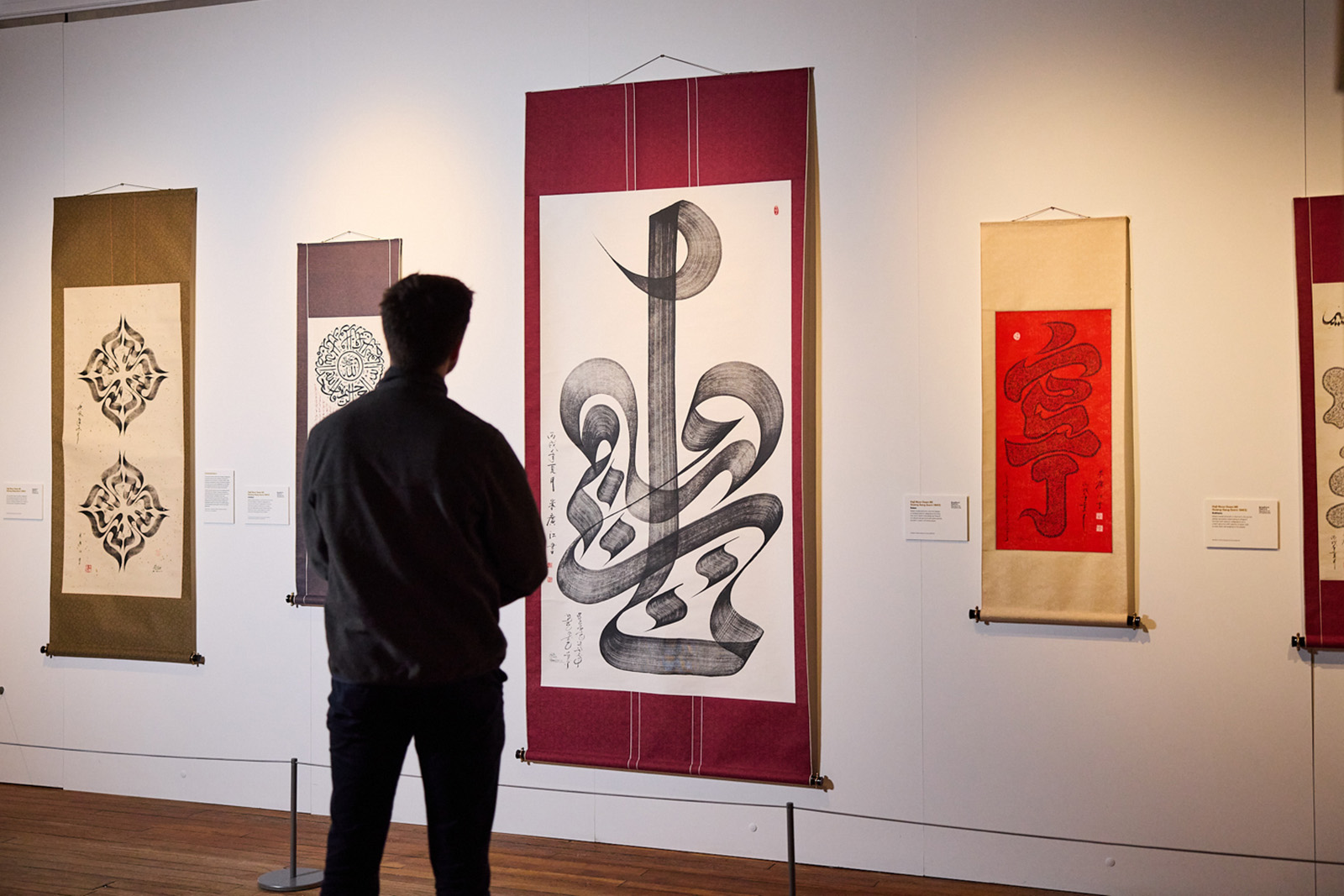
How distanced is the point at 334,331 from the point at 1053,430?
8.87 ft

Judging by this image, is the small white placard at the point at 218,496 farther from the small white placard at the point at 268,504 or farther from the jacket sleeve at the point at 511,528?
the jacket sleeve at the point at 511,528

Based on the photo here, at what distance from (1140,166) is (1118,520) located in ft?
3.74

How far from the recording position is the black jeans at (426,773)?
2105 mm

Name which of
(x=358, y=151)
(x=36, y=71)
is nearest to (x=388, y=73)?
(x=358, y=151)

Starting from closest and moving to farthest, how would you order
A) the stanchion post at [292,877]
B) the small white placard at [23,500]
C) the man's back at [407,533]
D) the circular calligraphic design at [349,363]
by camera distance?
the man's back at [407,533] < the stanchion post at [292,877] < the circular calligraphic design at [349,363] < the small white placard at [23,500]

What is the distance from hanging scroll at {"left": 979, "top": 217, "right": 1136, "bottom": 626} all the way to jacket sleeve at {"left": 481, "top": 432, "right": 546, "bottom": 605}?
183 centimetres

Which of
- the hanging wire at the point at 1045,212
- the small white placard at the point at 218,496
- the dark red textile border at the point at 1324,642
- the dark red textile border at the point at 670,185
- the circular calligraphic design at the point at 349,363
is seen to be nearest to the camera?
the dark red textile border at the point at 1324,642

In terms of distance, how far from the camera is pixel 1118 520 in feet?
11.1

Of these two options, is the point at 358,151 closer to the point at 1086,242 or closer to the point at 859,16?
the point at 859,16

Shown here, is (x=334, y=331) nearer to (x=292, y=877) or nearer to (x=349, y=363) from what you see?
(x=349, y=363)

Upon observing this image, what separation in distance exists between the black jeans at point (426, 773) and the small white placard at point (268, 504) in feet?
7.46

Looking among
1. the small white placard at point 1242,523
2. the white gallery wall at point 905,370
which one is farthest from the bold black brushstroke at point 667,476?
the small white placard at point 1242,523

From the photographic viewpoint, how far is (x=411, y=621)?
210 centimetres

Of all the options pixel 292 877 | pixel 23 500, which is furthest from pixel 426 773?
pixel 23 500
